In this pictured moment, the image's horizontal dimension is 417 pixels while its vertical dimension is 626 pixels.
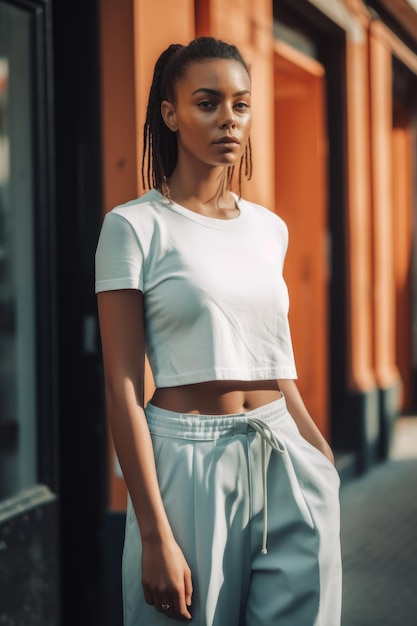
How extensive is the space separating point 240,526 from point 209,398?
0.88 feet

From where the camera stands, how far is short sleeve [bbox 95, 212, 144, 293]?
5.94 ft

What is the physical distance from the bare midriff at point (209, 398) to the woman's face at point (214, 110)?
0.46 m

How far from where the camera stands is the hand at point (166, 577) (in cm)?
175

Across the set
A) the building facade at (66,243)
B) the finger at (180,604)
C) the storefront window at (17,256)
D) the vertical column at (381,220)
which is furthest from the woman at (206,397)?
the vertical column at (381,220)

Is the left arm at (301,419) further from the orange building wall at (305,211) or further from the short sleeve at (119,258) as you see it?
the orange building wall at (305,211)

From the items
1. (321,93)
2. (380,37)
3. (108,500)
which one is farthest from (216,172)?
(380,37)

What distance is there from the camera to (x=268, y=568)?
1921 mm

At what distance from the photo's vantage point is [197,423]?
6.20 feet

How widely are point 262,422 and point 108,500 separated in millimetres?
2368

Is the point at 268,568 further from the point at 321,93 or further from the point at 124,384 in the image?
the point at 321,93

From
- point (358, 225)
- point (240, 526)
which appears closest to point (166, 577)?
point (240, 526)

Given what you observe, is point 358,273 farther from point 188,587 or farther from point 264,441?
point 188,587

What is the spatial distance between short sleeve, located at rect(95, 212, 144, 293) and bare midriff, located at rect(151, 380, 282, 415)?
0.24 meters

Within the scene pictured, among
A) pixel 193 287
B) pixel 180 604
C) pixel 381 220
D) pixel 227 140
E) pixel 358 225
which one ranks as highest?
pixel 381 220
